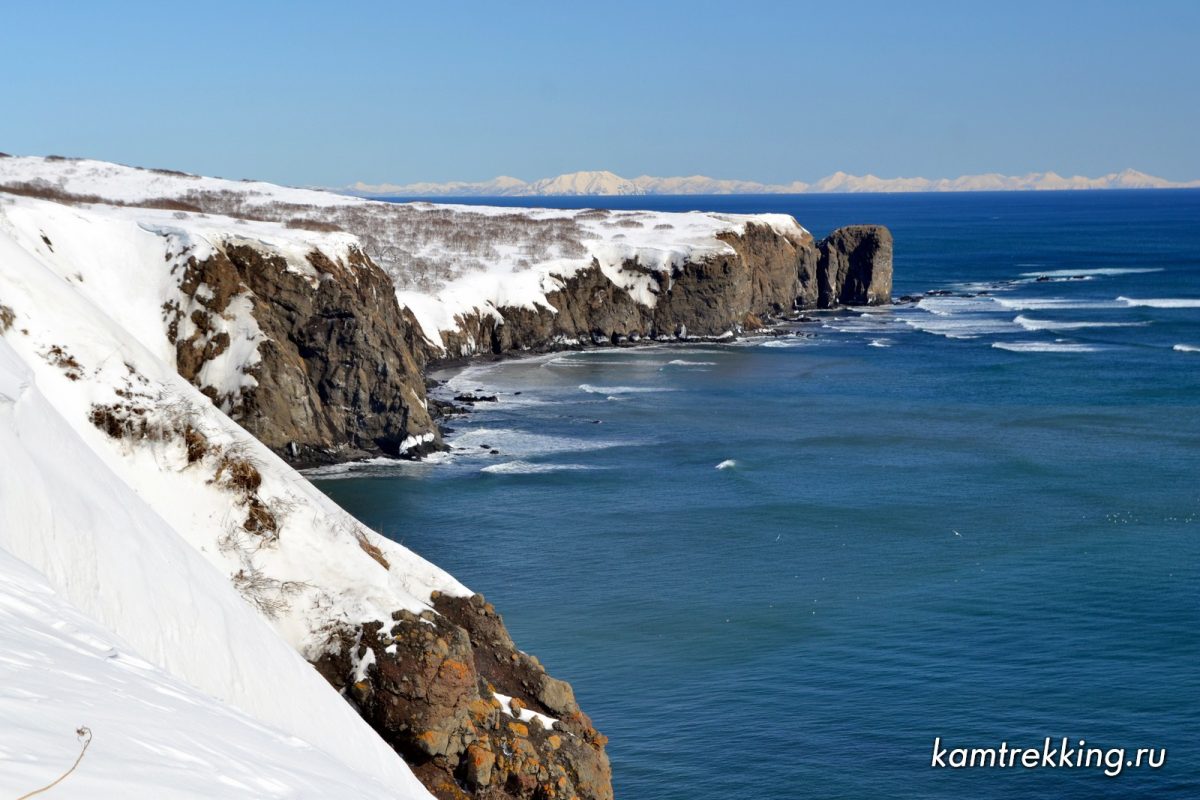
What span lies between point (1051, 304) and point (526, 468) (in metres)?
76.2

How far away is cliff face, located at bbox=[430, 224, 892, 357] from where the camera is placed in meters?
90.5

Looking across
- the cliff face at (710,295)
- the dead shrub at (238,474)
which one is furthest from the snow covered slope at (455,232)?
the dead shrub at (238,474)

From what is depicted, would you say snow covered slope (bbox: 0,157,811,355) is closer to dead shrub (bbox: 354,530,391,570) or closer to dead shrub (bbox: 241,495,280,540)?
dead shrub (bbox: 354,530,391,570)

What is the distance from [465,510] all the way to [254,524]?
85.9ft

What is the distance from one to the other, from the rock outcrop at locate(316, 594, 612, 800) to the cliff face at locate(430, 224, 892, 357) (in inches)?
2607

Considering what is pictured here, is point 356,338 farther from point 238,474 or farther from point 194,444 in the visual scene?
point 238,474

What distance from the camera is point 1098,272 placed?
144125 millimetres

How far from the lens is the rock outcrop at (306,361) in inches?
2015

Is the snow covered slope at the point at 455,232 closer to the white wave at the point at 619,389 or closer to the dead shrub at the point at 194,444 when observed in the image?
the white wave at the point at 619,389

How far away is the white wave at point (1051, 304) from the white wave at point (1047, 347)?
2217 cm

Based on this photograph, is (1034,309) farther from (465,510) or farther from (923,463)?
(465,510)

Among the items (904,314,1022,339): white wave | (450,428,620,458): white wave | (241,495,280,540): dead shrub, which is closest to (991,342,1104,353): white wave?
(904,314,1022,339): white wave

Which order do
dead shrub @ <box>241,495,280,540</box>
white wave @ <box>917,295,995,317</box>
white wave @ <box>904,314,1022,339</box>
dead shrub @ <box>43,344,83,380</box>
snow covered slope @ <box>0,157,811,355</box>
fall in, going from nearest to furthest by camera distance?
1. dead shrub @ <box>241,495,280,540</box>
2. dead shrub @ <box>43,344,83,380</box>
3. snow covered slope @ <box>0,157,811,355</box>
4. white wave @ <box>904,314,1022,339</box>
5. white wave @ <box>917,295,995,317</box>

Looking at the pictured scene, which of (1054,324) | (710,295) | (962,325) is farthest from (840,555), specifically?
(1054,324)
